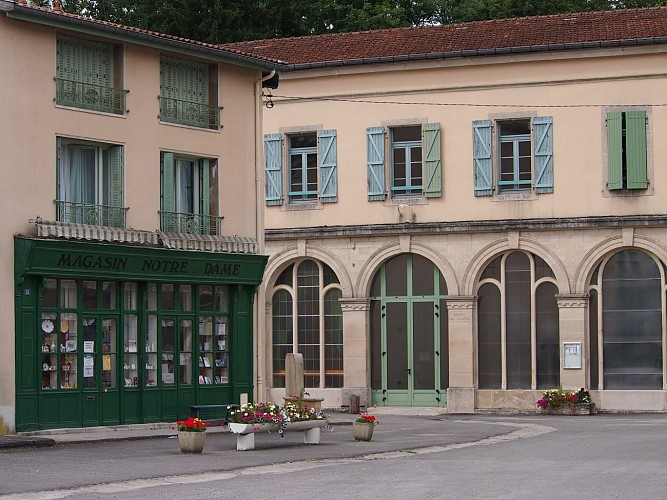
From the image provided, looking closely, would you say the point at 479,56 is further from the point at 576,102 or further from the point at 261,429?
the point at 261,429

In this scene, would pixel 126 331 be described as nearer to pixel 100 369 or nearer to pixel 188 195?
pixel 100 369

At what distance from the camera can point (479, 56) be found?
35.5m

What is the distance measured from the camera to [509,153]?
35750mm

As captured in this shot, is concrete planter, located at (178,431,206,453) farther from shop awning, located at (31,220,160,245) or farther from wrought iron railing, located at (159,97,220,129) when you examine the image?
wrought iron railing, located at (159,97,220,129)

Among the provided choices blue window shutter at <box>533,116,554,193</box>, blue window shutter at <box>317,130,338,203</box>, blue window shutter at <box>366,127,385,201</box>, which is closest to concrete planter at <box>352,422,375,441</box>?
blue window shutter at <box>533,116,554,193</box>

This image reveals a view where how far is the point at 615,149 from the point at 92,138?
44.3 feet

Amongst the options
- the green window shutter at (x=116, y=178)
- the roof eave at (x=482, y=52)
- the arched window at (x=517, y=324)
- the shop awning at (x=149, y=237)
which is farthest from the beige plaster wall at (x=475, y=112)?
the green window shutter at (x=116, y=178)

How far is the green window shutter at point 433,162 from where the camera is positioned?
118 feet

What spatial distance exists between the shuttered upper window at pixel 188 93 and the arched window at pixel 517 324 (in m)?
9.56

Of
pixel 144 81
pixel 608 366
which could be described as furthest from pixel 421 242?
pixel 144 81

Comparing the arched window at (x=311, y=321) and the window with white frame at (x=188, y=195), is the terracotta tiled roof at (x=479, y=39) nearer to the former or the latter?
the arched window at (x=311, y=321)

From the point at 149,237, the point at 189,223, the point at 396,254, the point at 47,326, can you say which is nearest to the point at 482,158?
the point at 396,254

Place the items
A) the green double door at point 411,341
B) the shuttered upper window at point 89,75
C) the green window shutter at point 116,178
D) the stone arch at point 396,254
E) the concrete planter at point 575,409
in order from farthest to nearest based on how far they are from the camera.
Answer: the green double door at point 411,341, the stone arch at point 396,254, the concrete planter at point 575,409, the green window shutter at point 116,178, the shuttered upper window at point 89,75

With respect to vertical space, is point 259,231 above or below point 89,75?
below
